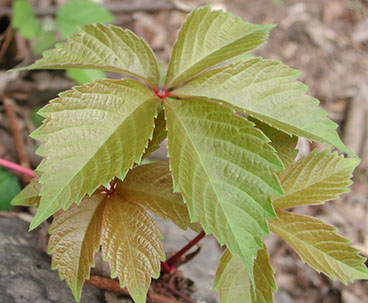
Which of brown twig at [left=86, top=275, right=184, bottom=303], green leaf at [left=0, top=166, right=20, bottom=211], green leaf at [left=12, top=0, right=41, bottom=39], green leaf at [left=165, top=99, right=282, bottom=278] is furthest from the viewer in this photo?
green leaf at [left=12, top=0, right=41, bottom=39]

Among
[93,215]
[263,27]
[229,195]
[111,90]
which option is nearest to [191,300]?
[93,215]

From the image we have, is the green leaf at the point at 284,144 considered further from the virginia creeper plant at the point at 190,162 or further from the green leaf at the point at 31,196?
the green leaf at the point at 31,196

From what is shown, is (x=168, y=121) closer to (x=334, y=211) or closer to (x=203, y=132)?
(x=203, y=132)

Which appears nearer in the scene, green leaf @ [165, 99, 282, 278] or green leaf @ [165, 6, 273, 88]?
green leaf @ [165, 99, 282, 278]

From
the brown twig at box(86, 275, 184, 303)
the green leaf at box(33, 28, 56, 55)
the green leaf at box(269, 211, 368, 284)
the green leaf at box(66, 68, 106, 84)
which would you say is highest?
the green leaf at box(33, 28, 56, 55)

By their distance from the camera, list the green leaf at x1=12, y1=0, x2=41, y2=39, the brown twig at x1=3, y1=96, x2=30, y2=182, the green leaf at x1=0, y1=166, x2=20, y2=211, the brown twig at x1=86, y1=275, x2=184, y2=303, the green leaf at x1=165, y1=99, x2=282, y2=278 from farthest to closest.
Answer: the green leaf at x1=12, y1=0, x2=41, y2=39 < the brown twig at x1=3, y1=96, x2=30, y2=182 < the green leaf at x1=0, y1=166, x2=20, y2=211 < the brown twig at x1=86, y1=275, x2=184, y2=303 < the green leaf at x1=165, y1=99, x2=282, y2=278

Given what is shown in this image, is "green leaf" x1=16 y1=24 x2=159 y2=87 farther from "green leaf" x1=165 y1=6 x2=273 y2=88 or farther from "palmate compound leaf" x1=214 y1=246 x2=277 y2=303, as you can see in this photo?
"palmate compound leaf" x1=214 y1=246 x2=277 y2=303

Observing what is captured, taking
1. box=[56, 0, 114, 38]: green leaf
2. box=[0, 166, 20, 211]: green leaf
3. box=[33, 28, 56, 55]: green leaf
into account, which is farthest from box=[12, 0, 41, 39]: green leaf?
box=[0, 166, 20, 211]: green leaf
